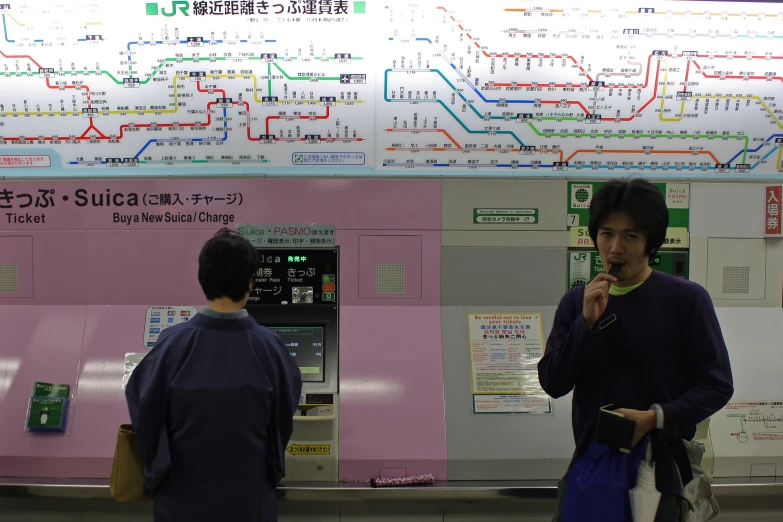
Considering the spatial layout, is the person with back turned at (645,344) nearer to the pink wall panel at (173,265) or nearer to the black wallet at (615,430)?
the black wallet at (615,430)

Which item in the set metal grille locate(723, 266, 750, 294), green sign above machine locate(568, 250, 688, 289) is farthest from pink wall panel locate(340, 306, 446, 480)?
metal grille locate(723, 266, 750, 294)

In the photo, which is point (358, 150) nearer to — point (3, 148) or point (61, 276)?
point (61, 276)

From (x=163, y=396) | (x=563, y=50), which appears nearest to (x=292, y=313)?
(x=163, y=396)

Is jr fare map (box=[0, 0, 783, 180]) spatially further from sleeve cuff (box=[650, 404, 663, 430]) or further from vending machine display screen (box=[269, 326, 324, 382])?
sleeve cuff (box=[650, 404, 663, 430])

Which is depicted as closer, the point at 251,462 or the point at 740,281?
the point at 251,462

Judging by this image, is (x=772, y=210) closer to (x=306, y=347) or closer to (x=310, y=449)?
(x=306, y=347)

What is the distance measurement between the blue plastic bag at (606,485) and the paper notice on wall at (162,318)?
1803 millimetres

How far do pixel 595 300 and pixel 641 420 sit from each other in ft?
1.07

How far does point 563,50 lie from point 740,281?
1.42 metres

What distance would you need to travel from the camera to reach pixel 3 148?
2619 millimetres

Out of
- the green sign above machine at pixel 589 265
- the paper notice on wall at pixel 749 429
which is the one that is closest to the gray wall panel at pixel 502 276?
the green sign above machine at pixel 589 265

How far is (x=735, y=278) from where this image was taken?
104 inches

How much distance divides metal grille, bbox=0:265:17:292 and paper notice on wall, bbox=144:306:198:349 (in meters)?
0.67

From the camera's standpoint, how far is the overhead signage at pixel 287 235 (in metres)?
2.55
